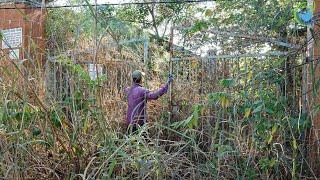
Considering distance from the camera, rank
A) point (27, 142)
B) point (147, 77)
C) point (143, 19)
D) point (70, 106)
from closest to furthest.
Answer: point (27, 142), point (70, 106), point (147, 77), point (143, 19)

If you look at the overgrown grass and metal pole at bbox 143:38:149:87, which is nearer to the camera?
the overgrown grass

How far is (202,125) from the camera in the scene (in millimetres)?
4062

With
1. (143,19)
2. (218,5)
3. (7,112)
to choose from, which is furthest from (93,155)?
(143,19)

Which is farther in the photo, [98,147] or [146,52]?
[146,52]

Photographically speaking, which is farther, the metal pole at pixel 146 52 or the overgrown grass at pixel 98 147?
the metal pole at pixel 146 52

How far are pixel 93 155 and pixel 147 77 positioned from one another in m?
4.14

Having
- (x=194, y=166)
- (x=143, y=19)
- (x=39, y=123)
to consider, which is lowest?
(x=194, y=166)

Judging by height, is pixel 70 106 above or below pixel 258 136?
above

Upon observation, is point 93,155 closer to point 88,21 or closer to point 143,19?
point 88,21

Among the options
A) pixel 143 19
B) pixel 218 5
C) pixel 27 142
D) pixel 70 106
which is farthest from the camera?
pixel 143 19

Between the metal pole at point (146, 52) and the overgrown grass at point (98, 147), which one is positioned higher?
the metal pole at point (146, 52)

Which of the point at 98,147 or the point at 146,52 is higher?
the point at 146,52

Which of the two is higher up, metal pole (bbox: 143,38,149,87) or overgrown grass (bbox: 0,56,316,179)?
metal pole (bbox: 143,38,149,87)

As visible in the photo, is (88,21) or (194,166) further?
(88,21)
